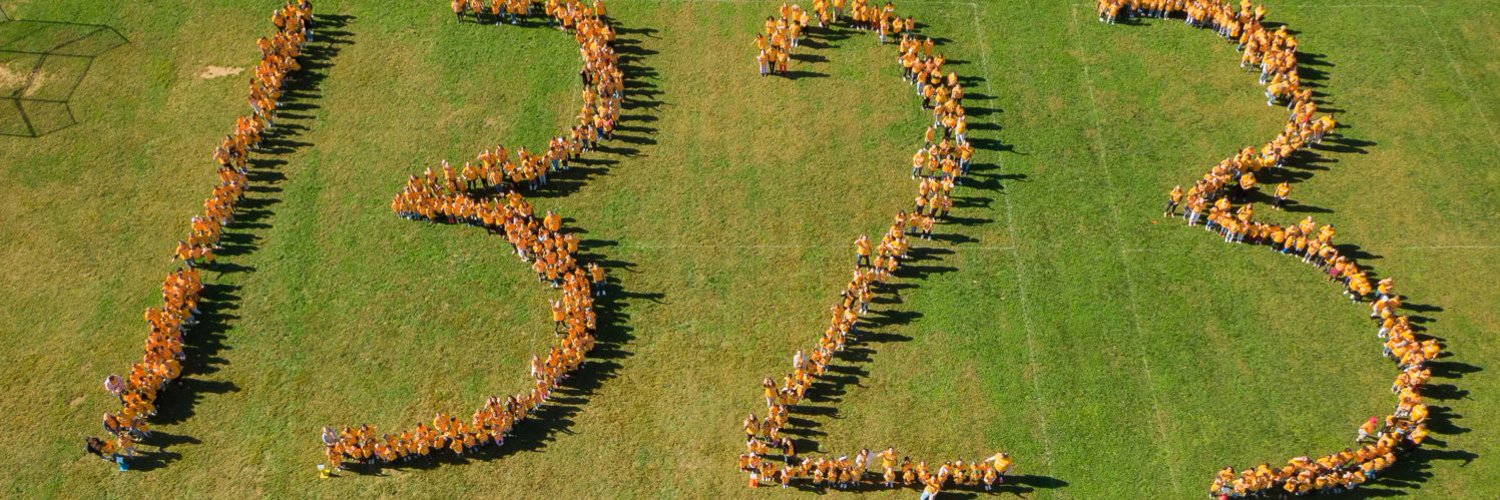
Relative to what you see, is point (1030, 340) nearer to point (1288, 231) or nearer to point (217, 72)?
point (1288, 231)

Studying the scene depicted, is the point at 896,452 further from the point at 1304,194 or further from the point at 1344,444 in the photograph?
the point at 1304,194

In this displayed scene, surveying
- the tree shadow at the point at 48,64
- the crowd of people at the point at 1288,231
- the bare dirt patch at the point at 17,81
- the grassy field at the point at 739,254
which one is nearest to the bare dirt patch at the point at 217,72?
the grassy field at the point at 739,254

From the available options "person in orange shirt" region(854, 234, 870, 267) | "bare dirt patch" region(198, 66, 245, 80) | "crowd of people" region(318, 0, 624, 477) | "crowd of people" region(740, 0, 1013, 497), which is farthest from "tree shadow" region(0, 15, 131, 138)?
"person in orange shirt" region(854, 234, 870, 267)

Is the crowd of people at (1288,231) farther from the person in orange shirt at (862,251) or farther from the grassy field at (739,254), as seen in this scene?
the person in orange shirt at (862,251)

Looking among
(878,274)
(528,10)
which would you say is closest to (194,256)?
(528,10)

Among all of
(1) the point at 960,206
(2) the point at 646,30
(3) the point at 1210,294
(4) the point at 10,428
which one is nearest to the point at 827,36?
(2) the point at 646,30

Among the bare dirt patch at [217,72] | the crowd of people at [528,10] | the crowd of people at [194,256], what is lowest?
the crowd of people at [194,256]

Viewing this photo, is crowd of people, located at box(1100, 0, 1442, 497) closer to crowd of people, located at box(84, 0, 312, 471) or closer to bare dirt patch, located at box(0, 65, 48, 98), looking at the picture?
crowd of people, located at box(84, 0, 312, 471)
